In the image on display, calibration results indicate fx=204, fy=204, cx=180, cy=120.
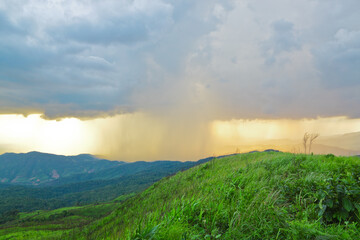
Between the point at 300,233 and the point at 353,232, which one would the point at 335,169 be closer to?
the point at 353,232

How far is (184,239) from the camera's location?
383 cm

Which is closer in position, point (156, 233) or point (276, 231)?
point (156, 233)

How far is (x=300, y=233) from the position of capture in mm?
3639

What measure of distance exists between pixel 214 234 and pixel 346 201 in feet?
10.5

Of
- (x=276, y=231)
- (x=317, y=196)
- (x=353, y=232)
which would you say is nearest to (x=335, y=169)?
(x=317, y=196)

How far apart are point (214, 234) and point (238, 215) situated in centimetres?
89

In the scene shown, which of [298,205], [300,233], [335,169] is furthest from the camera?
[335,169]

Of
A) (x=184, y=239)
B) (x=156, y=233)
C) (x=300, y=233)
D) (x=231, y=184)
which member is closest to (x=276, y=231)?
(x=300, y=233)

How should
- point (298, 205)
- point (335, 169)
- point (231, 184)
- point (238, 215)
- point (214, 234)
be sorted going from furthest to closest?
point (335, 169) → point (231, 184) → point (298, 205) → point (238, 215) → point (214, 234)

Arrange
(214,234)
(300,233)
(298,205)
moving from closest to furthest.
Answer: (300,233) < (214,234) < (298,205)

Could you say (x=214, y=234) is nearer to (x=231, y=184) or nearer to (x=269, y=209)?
(x=269, y=209)

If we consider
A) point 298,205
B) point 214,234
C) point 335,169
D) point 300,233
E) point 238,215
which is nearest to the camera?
point 300,233

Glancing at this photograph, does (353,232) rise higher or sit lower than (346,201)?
lower

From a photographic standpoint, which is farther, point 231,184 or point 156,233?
point 231,184
